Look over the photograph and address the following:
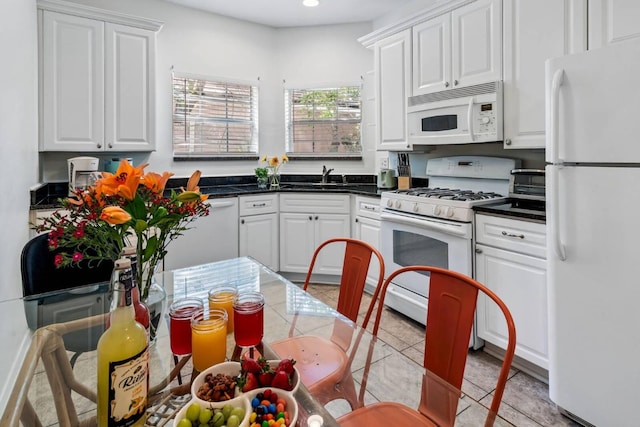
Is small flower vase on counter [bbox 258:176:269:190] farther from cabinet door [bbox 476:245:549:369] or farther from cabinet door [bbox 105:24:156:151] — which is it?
cabinet door [bbox 476:245:549:369]

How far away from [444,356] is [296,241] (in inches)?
108

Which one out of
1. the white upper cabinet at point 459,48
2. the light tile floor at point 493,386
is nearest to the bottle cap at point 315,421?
the light tile floor at point 493,386

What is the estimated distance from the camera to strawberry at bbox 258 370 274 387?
80 cm

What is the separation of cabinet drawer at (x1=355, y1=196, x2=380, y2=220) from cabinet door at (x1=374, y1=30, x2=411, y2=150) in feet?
1.76

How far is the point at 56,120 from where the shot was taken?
9.53ft

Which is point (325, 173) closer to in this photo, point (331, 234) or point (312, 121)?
point (312, 121)

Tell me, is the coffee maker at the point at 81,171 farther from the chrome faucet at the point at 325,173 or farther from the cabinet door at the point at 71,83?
the chrome faucet at the point at 325,173

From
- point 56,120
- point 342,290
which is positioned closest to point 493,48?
point 342,290

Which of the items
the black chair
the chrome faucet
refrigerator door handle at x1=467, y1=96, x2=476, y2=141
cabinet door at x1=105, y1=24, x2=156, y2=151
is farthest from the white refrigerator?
cabinet door at x1=105, y1=24, x2=156, y2=151

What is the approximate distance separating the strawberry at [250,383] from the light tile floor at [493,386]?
406 mm

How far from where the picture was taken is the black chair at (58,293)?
132 cm

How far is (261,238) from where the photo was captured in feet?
12.2

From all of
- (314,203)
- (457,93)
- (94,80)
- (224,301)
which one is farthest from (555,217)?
(94,80)

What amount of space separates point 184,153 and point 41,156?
4.03ft
